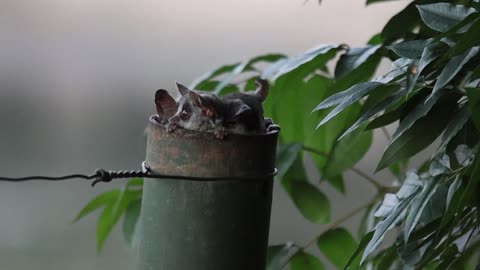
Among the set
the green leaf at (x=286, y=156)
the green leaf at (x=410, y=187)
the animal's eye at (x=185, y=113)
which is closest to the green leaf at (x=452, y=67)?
the green leaf at (x=410, y=187)

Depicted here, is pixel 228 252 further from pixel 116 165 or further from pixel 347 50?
pixel 116 165

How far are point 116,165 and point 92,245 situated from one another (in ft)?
0.78

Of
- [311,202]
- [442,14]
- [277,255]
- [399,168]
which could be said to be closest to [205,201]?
[442,14]

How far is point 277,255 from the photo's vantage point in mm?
1107

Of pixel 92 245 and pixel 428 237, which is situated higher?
pixel 428 237

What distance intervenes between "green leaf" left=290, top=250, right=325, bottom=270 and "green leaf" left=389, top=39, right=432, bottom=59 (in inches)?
16.5

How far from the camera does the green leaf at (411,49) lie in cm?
78

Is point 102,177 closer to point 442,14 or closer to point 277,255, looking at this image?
point 442,14

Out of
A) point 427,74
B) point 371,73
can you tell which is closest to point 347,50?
point 371,73

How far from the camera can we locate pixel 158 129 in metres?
0.73

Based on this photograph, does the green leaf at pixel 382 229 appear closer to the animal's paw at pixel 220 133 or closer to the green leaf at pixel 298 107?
the animal's paw at pixel 220 133

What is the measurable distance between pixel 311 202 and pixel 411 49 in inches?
18.9

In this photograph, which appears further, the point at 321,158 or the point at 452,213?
the point at 321,158

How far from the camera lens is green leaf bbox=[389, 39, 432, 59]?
0.78 m
